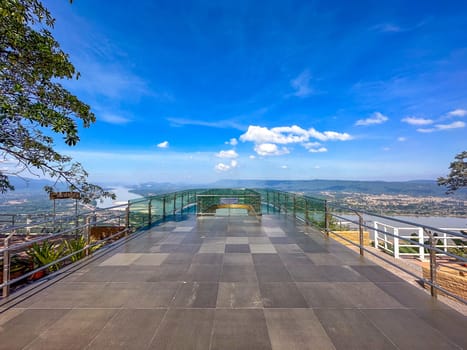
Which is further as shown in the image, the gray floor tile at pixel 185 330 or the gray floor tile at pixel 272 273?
the gray floor tile at pixel 272 273

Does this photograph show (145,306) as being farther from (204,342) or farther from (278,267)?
(278,267)

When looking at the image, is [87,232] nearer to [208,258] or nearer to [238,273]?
[208,258]

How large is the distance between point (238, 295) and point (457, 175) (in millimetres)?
19725

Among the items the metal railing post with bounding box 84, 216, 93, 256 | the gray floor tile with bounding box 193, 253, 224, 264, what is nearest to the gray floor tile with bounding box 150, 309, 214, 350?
the gray floor tile with bounding box 193, 253, 224, 264

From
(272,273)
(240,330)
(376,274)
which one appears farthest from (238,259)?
(376,274)

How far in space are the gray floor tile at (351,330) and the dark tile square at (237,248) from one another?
2678 millimetres

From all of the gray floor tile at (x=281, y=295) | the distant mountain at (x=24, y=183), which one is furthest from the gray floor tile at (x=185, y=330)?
the distant mountain at (x=24, y=183)

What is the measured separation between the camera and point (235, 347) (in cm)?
218

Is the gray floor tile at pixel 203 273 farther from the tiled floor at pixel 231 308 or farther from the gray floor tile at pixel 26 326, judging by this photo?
the gray floor tile at pixel 26 326

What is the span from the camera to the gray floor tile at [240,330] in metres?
2.20

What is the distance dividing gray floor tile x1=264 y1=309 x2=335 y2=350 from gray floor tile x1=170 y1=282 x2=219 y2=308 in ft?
2.56

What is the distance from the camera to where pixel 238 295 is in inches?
125

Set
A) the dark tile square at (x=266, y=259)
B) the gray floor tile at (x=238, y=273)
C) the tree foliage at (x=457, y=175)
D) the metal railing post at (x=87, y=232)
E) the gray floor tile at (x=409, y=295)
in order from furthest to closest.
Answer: the tree foliage at (x=457, y=175) < the metal railing post at (x=87, y=232) < the dark tile square at (x=266, y=259) < the gray floor tile at (x=238, y=273) < the gray floor tile at (x=409, y=295)

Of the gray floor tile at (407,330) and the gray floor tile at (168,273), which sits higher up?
the gray floor tile at (168,273)
